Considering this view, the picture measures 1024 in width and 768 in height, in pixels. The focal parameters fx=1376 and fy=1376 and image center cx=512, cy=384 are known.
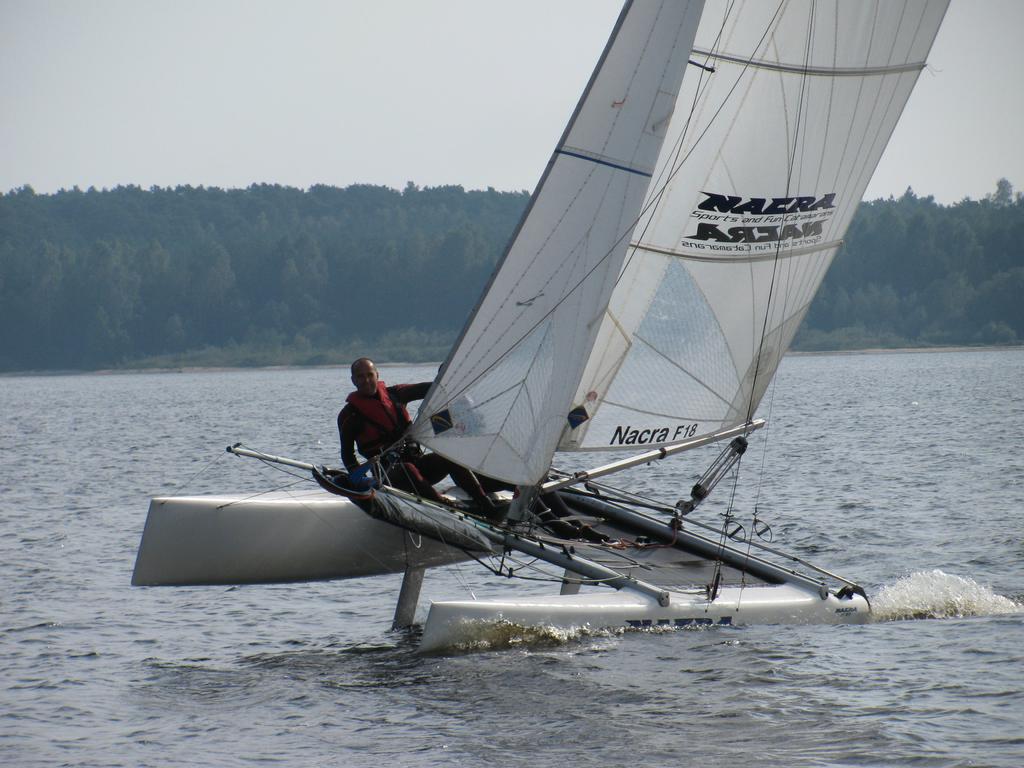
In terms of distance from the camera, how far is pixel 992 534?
47.0 feet

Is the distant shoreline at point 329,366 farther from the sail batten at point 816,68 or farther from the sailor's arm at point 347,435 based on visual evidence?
the sail batten at point 816,68

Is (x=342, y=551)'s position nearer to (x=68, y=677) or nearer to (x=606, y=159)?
(x=68, y=677)

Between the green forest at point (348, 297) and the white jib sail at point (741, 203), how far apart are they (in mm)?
76700

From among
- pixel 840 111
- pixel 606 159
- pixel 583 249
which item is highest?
pixel 840 111

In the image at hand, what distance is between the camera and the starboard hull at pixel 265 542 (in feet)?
32.4

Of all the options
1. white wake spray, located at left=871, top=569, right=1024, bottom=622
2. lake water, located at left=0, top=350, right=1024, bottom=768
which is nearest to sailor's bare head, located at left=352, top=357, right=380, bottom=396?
lake water, located at left=0, top=350, right=1024, bottom=768

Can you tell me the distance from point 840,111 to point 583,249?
6.67 feet

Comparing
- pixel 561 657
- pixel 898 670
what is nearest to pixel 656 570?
pixel 561 657

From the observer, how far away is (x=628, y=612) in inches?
365

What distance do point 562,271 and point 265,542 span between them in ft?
9.87

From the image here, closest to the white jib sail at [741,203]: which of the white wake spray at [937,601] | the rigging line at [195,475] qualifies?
the white wake spray at [937,601]

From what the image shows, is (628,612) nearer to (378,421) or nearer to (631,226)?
(378,421)

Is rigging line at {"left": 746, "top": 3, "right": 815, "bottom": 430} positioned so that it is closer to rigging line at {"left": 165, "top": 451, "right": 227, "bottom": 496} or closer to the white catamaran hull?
the white catamaran hull

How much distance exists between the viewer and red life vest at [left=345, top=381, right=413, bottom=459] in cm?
960
